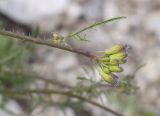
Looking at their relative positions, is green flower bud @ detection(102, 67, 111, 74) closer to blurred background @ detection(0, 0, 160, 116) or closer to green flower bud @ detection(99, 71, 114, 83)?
green flower bud @ detection(99, 71, 114, 83)

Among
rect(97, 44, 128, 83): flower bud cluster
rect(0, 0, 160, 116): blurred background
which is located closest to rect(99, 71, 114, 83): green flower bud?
rect(97, 44, 128, 83): flower bud cluster

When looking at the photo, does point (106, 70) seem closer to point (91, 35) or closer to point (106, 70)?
point (106, 70)

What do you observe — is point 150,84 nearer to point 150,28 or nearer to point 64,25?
point 150,28

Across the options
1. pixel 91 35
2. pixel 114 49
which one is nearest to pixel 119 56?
pixel 114 49

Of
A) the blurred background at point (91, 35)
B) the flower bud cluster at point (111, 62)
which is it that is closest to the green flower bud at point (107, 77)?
the flower bud cluster at point (111, 62)

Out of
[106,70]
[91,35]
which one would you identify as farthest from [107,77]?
[91,35]

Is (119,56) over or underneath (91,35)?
underneath

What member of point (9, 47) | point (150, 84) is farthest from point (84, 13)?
point (9, 47)

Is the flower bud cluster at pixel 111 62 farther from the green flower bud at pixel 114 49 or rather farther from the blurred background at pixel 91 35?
the blurred background at pixel 91 35

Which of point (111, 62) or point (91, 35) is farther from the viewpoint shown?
point (91, 35)
